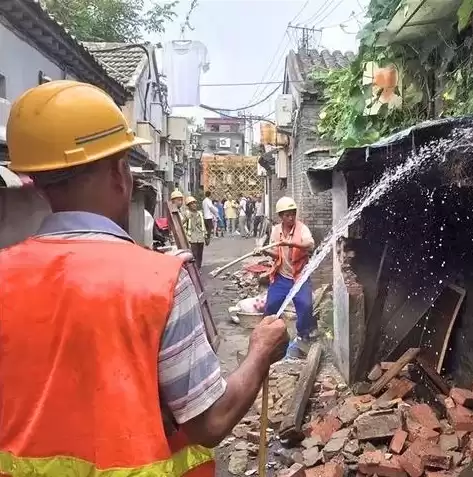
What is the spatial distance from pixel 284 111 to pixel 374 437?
12719mm

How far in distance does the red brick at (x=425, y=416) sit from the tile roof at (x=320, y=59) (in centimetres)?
1189

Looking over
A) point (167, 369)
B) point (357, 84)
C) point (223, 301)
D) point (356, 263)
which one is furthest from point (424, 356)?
point (223, 301)

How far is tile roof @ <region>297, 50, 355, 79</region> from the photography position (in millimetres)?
16392

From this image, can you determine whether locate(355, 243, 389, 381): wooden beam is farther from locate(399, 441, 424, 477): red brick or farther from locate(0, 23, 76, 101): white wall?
locate(0, 23, 76, 101): white wall

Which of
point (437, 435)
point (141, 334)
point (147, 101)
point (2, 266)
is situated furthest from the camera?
point (147, 101)

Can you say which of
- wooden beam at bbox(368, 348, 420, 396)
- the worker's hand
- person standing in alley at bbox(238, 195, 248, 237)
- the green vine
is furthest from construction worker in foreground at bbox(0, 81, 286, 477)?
person standing in alley at bbox(238, 195, 248, 237)

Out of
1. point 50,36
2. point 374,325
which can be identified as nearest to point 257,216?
point 50,36

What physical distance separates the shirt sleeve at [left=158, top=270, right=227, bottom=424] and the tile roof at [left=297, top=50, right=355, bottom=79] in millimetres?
15049

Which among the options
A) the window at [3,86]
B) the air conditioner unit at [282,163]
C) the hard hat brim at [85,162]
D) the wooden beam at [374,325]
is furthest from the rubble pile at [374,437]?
the air conditioner unit at [282,163]

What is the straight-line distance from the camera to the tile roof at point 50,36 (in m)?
7.87

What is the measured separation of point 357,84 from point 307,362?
3462 millimetres

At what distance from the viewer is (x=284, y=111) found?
54.9 feet

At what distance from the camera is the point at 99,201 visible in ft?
5.30

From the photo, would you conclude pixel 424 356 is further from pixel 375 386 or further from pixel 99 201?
pixel 99 201
